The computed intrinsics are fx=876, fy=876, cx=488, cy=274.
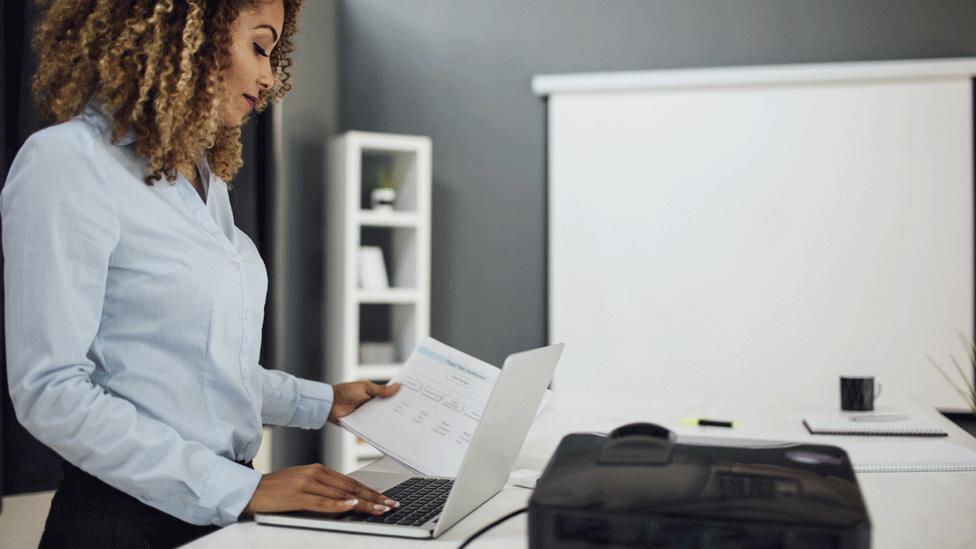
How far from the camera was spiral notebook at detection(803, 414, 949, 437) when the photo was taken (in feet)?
5.44

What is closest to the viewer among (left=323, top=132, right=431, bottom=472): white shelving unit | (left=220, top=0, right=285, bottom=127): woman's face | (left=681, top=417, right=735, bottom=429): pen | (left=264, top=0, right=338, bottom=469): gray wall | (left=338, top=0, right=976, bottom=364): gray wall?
(left=220, top=0, right=285, bottom=127): woman's face

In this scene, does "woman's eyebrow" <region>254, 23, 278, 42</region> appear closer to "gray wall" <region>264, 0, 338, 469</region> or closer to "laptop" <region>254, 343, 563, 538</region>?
"laptop" <region>254, 343, 563, 538</region>

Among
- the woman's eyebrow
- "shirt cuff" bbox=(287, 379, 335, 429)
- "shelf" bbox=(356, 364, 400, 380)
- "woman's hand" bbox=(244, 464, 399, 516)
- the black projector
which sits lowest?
"shelf" bbox=(356, 364, 400, 380)

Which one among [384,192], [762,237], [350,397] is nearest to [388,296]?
[384,192]

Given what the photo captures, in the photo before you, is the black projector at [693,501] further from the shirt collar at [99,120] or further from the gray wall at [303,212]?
the gray wall at [303,212]

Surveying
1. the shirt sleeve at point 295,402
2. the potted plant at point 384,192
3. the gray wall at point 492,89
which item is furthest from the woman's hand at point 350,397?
the gray wall at point 492,89

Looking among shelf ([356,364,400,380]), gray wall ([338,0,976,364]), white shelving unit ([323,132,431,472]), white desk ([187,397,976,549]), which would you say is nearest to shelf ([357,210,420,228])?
white shelving unit ([323,132,431,472])

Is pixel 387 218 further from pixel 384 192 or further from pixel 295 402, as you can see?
pixel 295 402

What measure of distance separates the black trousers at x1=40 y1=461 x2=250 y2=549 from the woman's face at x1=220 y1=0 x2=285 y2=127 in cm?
52

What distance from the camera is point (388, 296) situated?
144 inches

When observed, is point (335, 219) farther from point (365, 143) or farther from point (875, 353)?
point (875, 353)

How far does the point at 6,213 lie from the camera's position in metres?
1.03

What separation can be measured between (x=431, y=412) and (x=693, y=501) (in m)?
0.67

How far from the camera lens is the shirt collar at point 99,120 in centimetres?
110
